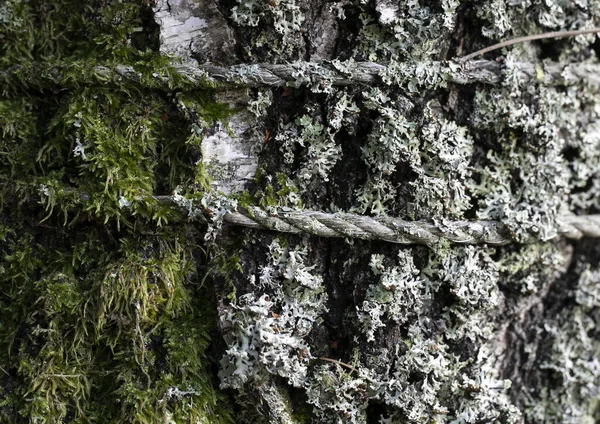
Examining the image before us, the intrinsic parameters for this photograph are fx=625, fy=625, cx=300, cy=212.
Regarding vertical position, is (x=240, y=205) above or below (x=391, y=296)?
above

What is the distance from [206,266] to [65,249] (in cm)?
33

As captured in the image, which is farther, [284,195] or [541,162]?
[541,162]

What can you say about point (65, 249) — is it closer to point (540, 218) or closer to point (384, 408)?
point (384, 408)

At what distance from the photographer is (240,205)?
1378 millimetres

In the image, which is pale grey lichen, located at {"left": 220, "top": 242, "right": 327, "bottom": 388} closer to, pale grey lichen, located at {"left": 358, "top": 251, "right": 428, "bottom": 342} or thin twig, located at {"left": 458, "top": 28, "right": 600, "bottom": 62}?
pale grey lichen, located at {"left": 358, "top": 251, "right": 428, "bottom": 342}

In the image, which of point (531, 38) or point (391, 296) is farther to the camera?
point (531, 38)

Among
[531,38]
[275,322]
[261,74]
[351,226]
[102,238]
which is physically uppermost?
[531,38]

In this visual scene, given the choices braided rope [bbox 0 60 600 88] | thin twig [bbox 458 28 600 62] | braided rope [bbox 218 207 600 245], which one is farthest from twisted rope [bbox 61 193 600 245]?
thin twig [bbox 458 28 600 62]

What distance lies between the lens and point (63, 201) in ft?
4.53

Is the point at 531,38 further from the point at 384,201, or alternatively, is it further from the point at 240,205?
the point at 240,205

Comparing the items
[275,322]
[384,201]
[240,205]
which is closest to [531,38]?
[384,201]

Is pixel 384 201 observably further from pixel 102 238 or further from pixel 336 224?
pixel 102 238

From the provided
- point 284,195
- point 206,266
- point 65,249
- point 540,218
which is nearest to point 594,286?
point 540,218

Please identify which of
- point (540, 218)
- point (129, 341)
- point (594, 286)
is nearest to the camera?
point (129, 341)
